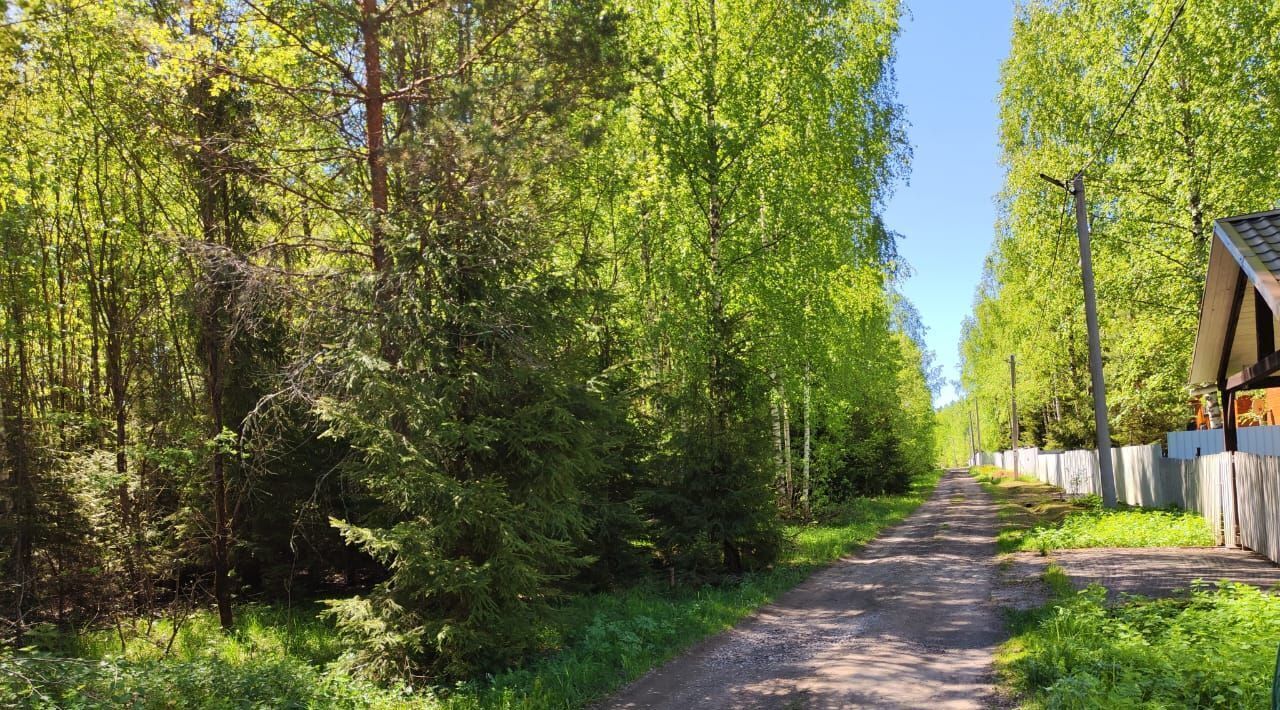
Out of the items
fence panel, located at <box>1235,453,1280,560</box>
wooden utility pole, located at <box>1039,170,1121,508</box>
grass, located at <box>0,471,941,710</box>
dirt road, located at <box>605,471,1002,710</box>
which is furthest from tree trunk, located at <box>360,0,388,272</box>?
wooden utility pole, located at <box>1039,170,1121,508</box>

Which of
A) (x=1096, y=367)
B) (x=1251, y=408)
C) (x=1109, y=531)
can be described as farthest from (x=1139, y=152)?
(x=1251, y=408)

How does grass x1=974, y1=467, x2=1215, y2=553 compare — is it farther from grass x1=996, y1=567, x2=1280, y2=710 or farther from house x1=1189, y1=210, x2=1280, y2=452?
grass x1=996, y1=567, x2=1280, y2=710

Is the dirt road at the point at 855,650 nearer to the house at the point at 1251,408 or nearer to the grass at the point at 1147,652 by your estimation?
the grass at the point at 1147,652

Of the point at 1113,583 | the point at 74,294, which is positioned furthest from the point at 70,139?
the point at 1113,583

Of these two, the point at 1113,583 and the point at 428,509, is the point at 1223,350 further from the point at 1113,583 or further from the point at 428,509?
the point at 428,509

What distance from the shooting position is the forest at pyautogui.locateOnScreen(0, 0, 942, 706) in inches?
282

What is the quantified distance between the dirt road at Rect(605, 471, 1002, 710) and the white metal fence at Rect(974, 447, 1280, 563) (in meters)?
3.68

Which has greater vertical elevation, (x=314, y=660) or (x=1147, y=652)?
(x=1147, y=652)

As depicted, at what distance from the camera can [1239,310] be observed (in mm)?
9508

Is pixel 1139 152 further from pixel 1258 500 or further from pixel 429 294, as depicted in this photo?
pixel 429 294

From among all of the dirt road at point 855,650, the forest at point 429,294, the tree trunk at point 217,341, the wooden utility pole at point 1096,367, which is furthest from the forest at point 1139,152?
the tree trunk at point 217,341

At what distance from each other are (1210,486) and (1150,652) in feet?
31.7

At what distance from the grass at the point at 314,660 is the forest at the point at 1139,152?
36.0 feet

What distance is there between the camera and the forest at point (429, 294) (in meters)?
7.16
